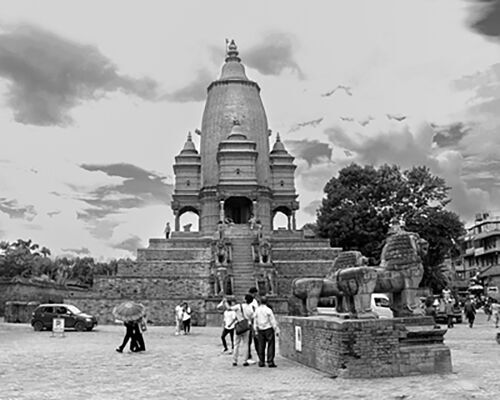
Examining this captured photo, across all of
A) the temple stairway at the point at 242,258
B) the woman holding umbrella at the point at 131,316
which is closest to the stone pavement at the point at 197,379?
the woman holding umbrella at the point at 131,316

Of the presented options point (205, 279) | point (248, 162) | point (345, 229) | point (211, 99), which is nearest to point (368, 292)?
point (205, 279)

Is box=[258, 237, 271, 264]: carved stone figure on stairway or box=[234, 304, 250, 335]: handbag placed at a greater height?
box=[258, 237, 271, 264]: carved stone figure on stairway

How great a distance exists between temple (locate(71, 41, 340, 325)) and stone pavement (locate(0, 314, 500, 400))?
50.6 feet

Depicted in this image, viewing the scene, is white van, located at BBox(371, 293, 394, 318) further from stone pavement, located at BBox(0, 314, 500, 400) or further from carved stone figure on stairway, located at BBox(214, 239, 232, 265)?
carved stone figure on stairway, located at BBox(214, 239, 232, 265)

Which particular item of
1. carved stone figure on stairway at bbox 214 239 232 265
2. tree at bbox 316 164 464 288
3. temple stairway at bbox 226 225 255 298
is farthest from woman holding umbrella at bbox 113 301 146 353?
tree at bbox 316 164 464 288

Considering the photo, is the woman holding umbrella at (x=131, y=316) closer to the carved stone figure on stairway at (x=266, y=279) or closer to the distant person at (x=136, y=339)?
the distant person at (x=136, y=339)

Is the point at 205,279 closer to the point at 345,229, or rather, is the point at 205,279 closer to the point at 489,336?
the point at 345,229

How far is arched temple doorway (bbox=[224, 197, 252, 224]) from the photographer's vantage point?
4975cm

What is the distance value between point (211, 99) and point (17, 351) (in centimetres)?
3728

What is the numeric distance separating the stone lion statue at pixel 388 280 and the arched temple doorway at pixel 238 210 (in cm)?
3528

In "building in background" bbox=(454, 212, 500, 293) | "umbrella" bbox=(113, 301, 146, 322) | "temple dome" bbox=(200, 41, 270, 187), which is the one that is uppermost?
"temple dome" bbox=(200, 41, 270, 187)

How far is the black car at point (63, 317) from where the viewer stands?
29062 mm

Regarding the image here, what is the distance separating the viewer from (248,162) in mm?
48469

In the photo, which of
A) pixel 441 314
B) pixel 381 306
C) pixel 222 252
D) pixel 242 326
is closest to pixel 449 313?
pixel 441 314
